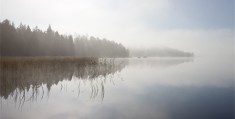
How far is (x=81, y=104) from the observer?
893 cm

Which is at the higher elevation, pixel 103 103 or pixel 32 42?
pixel 32 42

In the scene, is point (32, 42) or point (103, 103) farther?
point (32, 42)

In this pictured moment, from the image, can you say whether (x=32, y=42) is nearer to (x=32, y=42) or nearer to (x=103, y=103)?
(x=32, y=42)

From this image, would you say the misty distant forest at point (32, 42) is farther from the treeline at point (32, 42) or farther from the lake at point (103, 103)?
the lake at point (103, 103)

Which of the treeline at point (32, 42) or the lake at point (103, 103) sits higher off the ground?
the treeline at point (32, 42)

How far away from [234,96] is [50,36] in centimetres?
6481

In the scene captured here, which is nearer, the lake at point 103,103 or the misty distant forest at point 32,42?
the lake at point 103,103

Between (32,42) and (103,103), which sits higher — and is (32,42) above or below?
above

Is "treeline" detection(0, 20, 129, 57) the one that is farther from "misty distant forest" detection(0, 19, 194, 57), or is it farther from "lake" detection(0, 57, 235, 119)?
"lake" detection(0, 57, 235, 119)

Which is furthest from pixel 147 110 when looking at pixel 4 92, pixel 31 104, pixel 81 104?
pixel 4 92

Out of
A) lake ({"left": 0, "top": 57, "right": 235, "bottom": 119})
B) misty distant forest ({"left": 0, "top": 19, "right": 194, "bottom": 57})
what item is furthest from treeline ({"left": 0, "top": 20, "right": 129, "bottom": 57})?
lake ({"left": 0, "top": 57, "right": 235, "bottom": 119})

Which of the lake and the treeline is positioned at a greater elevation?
the treeline

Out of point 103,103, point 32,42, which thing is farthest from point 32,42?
point 103,103

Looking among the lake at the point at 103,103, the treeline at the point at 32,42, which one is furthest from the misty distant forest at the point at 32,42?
the lake at the point at 103,103
